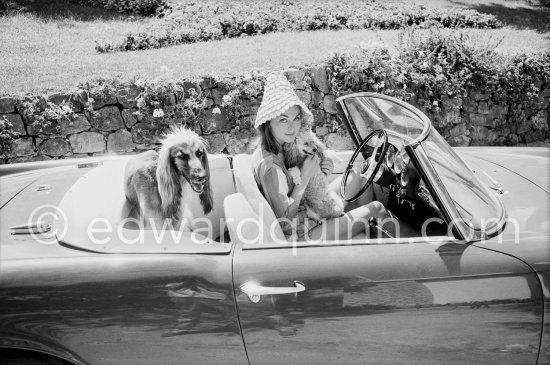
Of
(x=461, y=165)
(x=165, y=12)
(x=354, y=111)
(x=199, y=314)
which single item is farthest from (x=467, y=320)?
(x=165, y=12)

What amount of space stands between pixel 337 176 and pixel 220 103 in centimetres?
312

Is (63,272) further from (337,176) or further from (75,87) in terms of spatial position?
(75,87)

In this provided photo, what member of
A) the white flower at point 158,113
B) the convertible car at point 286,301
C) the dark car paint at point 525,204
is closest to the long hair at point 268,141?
the convertible car at point 286,301

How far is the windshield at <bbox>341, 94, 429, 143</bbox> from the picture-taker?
273 cm

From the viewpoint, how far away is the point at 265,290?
1.96 m

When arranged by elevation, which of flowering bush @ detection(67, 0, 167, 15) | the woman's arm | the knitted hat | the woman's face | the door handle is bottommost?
the door handle

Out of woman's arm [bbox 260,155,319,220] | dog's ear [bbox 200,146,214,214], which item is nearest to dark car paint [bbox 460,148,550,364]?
woman's arm [bbox 260,155,319,220]

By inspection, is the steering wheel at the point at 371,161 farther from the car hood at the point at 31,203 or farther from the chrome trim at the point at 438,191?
the car hood at the point at 31,203

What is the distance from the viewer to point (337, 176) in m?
3.44

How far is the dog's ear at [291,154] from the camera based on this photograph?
2832 millimetres

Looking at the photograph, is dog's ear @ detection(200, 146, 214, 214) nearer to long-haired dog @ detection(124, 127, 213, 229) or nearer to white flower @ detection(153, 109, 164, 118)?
long-haired dog @ detection(124, 127, 213, 229)

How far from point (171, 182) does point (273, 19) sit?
24.5ft

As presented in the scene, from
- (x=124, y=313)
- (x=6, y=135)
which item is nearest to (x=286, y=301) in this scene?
(x=124, y=313)

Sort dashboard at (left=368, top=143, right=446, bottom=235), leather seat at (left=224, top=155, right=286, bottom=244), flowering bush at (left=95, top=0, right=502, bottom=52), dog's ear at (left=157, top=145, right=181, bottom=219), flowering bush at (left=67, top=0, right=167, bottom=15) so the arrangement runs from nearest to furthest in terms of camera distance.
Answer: leather seat at (left=224, top=155, right=286, bottom=244) → dog's ear at (left=157, top=145, right=181, bottom=219) → dashboard at (left=368, top=143, right=446, bottom=235) → flowering bush at (left=95, top=0, right=502, bottom=52) → flowering bush at (left=67, top=0, right=167, bottom=15)
